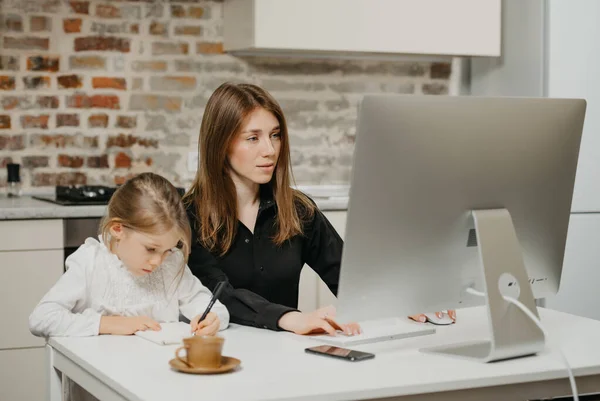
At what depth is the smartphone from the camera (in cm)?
183

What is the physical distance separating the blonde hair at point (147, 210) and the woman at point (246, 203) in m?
0.20

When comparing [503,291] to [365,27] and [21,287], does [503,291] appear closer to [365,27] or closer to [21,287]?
[21,287]

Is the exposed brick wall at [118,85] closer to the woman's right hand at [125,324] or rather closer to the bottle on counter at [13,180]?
the bottle on counter at [13,180]

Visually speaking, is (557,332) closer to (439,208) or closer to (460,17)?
(439,208)

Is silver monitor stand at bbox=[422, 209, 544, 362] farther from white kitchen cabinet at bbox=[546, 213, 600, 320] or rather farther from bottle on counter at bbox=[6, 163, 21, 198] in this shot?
bottle on counter at bbox=[6, 163, 21, 198]

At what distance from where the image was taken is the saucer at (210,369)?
1655 millimetres

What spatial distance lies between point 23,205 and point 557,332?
2057 mm

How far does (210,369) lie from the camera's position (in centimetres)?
166

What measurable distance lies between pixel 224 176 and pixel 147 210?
380 mm

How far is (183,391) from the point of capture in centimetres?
155

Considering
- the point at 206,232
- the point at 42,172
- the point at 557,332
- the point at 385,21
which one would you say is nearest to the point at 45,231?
the point at 42,172

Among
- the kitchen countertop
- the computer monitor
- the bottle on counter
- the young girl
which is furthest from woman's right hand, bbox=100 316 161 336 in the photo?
the bottle on counter

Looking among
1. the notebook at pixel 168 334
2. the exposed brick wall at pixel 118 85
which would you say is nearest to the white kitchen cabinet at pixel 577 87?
the exposed brick wall at pixel 118 85

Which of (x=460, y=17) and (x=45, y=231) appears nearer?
(x=45, y=231)
